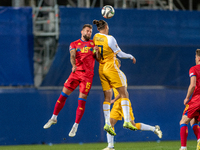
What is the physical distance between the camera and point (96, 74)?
11414mm

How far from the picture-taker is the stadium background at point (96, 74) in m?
11.0

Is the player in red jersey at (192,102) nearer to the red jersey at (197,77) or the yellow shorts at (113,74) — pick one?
the red jersey at (197,77)

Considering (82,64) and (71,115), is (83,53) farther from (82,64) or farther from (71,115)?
(71,115)

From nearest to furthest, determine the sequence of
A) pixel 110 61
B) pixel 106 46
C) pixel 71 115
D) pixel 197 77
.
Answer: pixel 197 77 → pixel 106 46 → pixel 110 61 → pixel 71 115

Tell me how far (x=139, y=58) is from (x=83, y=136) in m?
2.85

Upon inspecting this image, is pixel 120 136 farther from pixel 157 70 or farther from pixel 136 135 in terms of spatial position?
pixel 157 70

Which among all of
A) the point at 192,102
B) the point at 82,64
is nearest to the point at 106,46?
the point at 82,64

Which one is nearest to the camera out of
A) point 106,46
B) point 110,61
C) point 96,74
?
point 106,46

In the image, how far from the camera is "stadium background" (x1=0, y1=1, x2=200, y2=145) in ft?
35.9

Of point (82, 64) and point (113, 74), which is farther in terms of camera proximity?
point (82, 64)

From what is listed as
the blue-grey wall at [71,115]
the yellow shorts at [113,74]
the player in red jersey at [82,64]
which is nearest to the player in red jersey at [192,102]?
the yellow shorts at [113,74]

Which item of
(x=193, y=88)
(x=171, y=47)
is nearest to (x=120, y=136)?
(x=171, y=47)

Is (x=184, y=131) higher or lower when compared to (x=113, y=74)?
lower

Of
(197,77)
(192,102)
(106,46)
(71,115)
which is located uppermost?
(106,46)
